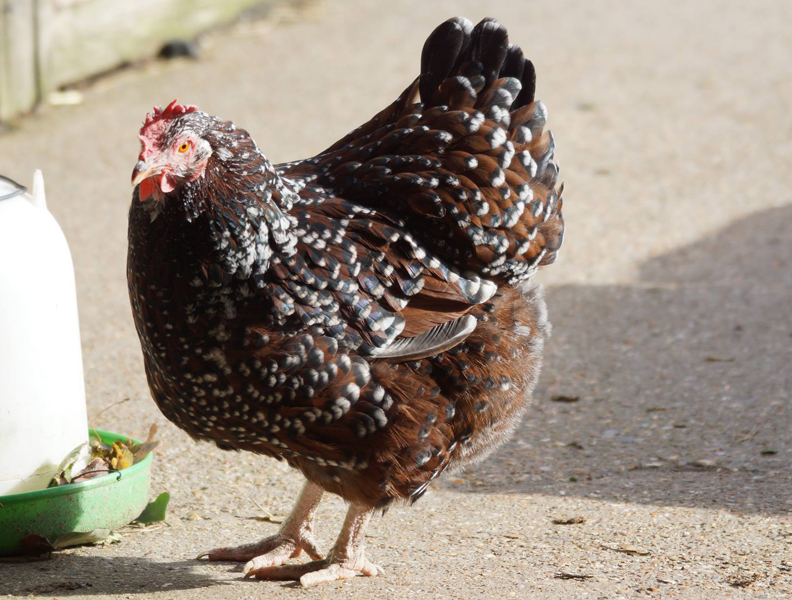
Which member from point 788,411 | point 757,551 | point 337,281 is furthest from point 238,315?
point 788,411

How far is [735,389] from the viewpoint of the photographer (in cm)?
496

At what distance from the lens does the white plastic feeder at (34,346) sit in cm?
336

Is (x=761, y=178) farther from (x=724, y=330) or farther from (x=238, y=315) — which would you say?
(x=238, y=315)

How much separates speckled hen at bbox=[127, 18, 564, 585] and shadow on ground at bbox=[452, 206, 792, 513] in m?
0.83

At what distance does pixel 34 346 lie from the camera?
134 inches

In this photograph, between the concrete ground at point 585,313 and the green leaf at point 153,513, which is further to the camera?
the green leaf at point 153,513

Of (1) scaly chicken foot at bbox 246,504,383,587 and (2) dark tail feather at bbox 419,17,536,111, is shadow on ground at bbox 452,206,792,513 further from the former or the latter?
(2) dark tail feather at bbox 419,17,536,111

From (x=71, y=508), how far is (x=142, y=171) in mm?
1257

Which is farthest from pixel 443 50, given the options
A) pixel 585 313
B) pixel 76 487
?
pixel 585 313

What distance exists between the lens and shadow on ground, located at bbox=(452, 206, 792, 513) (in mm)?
4164

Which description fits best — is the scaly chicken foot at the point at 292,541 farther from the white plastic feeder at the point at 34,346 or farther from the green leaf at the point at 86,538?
the white plastic feeder at the point at 34,346

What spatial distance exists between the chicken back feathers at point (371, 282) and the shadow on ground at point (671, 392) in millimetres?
840

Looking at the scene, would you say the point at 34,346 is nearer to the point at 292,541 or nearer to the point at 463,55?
the point at 292,541

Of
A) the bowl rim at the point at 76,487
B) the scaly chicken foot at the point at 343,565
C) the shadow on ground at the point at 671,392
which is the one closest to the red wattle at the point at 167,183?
the bowl rim at the point at 76,487
